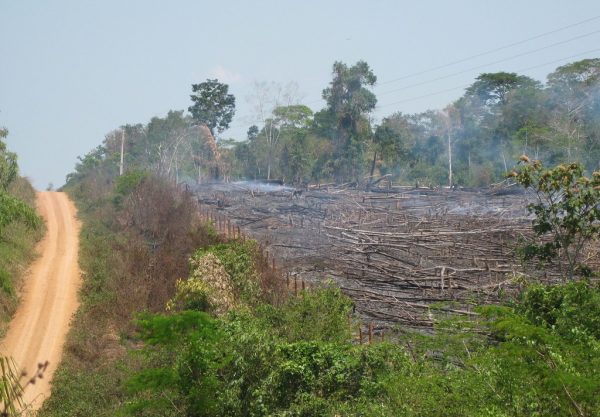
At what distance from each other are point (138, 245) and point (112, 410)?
37.7 ft

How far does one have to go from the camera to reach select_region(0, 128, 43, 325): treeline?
1395 centimetres

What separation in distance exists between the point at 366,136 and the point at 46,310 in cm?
3696

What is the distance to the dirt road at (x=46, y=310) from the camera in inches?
595

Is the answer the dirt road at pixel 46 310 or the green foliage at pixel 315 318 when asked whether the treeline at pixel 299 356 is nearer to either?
the green foliage at pixel 315 318

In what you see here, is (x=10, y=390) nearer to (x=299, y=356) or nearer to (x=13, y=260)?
(x=299, y=356)

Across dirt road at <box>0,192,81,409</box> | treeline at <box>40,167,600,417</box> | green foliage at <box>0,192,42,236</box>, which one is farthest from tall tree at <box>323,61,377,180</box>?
green foliage at <box>0,192,42,236</box>

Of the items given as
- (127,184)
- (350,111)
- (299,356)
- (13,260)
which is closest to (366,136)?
(350,111)

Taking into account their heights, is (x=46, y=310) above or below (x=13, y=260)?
below

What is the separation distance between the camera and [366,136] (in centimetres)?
5225

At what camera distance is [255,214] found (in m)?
30.2

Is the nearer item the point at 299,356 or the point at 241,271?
the point at 299,356

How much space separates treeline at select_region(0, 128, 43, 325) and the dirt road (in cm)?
36

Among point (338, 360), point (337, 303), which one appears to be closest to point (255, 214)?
point (337, 303)

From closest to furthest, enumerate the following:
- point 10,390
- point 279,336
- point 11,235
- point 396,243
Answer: point 10,390
point 279,336
point 396,243
point 11,235
